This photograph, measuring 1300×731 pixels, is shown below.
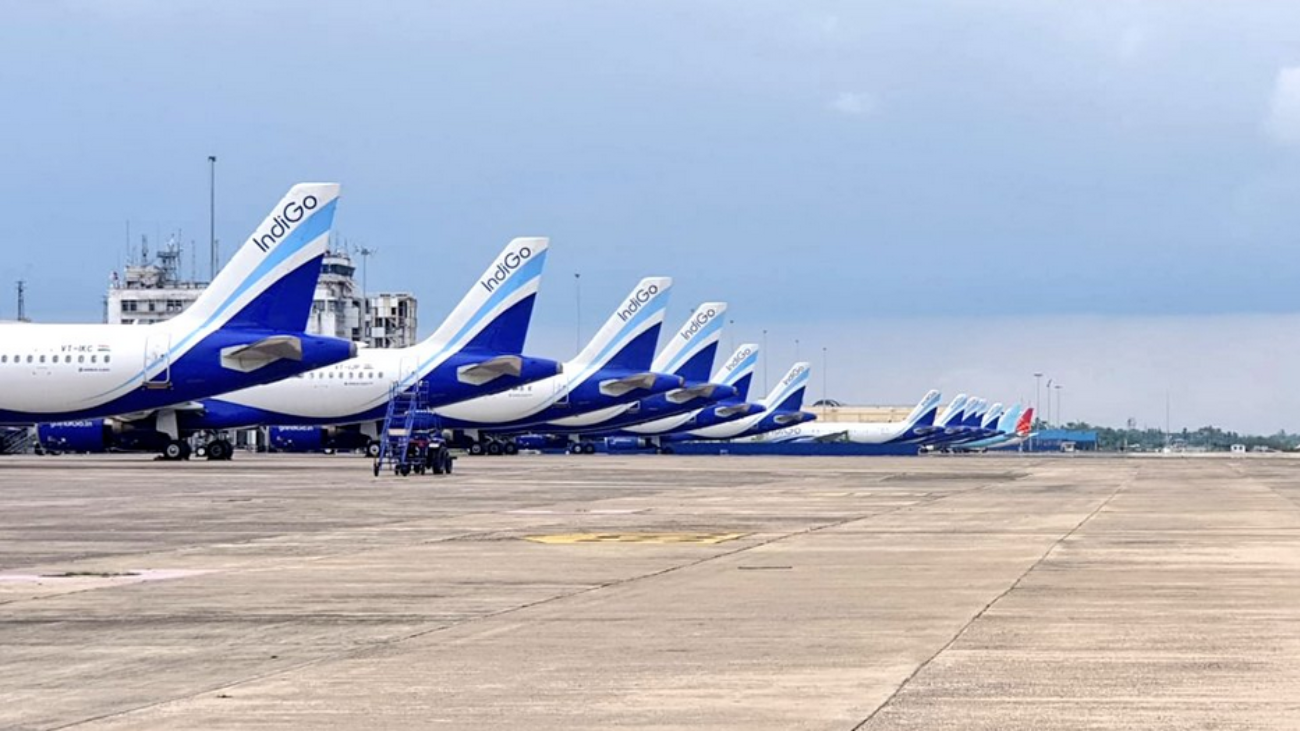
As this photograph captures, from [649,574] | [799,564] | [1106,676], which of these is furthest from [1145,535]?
[1106,676]

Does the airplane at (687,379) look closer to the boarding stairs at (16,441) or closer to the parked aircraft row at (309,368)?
the parked aircraft row at (309,368)

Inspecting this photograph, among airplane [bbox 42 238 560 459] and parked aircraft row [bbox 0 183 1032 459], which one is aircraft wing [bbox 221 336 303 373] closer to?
parked aircraft row [bbox 0 183 1032 459]

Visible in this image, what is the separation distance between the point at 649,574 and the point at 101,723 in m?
12.5

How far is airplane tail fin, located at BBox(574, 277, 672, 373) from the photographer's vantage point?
11462cm

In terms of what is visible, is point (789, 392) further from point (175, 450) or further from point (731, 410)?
point (175, 450)

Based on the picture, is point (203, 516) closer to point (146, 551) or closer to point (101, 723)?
point (146, 551)

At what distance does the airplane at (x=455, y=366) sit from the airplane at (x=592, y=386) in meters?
15.2

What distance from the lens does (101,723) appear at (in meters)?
12.2

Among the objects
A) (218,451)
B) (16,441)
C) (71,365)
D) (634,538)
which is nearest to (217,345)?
(71,365)

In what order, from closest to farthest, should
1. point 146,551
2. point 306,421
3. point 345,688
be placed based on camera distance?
point 345,688
point 146,551
point 306,421

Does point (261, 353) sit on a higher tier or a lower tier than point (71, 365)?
higher

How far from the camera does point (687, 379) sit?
135000 millimetres

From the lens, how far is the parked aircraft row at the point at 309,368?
69.6 meters

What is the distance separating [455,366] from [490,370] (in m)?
1.88
